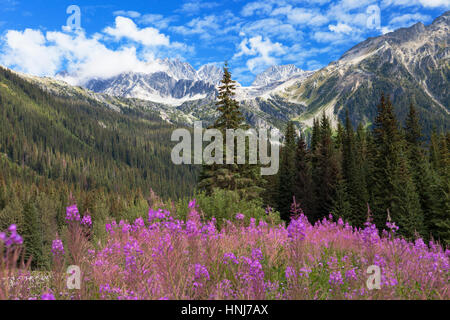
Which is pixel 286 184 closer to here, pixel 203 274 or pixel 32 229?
pixel 203 274

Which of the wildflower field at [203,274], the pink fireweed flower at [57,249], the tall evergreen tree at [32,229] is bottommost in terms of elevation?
the tall evergreen tree at [32,229]

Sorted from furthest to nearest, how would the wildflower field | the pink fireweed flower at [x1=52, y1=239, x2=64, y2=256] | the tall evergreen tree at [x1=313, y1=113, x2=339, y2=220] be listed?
the tall evergreen tree at [x1=313, y1=113, x2=339, y2=220]
the pink fireweed flower at [x1=52, y1=239, x2=64, y2=256]
the wildflower field

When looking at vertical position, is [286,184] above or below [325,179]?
below

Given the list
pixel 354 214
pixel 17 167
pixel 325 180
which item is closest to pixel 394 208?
pixel 354 214

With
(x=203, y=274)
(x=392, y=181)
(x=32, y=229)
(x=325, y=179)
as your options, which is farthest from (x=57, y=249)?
(x=32, y=229)

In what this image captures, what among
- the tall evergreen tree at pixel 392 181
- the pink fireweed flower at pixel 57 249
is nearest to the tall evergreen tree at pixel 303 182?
the tall evergreen tree at pixel 392 181

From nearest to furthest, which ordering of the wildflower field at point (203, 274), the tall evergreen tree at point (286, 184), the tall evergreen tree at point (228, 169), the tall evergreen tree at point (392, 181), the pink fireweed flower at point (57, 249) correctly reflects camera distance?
1. the wildflower field at point (203, 274)
2. the pink fireweed flower at point (57, 249)
3. the tall evergreen tree at point (228, 169)
4. the tall evergreen tree at point (392, 181)
5. the tall evergreen tree at point (286, 184)

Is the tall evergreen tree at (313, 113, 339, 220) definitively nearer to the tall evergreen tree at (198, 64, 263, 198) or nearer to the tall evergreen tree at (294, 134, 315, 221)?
the tall evergreen tree at (294, 134, 315, 221)

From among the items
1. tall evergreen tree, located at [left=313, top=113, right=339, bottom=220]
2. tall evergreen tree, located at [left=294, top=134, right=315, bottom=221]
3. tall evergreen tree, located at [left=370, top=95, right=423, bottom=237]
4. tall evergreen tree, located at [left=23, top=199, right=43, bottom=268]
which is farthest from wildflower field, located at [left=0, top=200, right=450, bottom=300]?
tall evergreen tree, located at [left=23, top=199, right=43, bottom=268]

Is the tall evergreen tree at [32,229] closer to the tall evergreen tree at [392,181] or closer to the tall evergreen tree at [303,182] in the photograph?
the tall evergreen tree at [303,182]

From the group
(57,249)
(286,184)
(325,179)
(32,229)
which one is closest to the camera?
(57,249)

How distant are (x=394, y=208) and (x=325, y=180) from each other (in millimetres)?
11168

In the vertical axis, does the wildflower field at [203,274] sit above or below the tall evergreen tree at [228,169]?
below

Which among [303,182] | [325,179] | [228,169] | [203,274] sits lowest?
[203,274]
